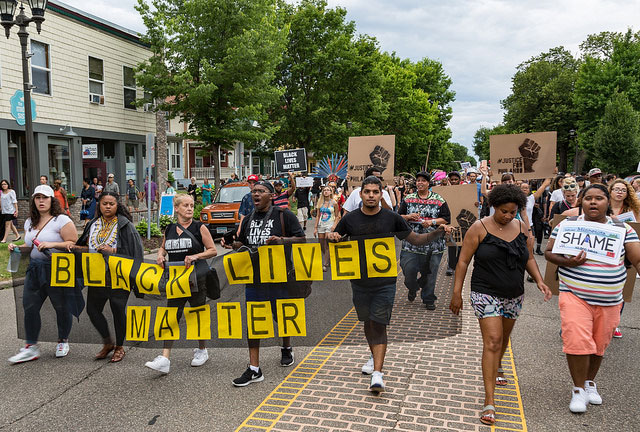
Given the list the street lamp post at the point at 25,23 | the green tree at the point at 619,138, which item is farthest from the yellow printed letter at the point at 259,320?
the green tree at the point at 619,138

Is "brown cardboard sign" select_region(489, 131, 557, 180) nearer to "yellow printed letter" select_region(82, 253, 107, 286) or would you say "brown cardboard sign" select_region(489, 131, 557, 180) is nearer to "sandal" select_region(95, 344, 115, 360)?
"yellow printed letter" select_region(82, 253, 107, 286)

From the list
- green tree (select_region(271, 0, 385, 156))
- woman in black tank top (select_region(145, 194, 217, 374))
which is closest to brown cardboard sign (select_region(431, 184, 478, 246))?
woman in black tank top (select_region(145, 194, 217, 374))

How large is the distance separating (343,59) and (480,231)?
29.9 meters

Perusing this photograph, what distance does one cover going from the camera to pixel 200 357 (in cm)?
556

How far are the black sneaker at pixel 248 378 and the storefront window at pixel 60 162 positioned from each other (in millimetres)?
17929

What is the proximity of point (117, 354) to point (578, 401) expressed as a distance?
4.58 metres

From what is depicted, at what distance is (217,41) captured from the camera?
911 inches

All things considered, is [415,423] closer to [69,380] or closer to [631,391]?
[631,391]

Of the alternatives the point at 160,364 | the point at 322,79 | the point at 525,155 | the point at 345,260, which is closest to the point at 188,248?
the point at 160,364

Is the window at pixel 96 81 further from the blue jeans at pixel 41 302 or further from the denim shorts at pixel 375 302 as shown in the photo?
the denim shorts at pixel 375 302

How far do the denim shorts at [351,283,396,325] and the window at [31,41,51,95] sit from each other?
1822cm

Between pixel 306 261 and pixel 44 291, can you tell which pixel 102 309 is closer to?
pixel 44 291

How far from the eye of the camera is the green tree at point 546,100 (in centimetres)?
5512

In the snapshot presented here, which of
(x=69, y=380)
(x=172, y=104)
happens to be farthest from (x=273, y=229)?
(x=172, y=104)
